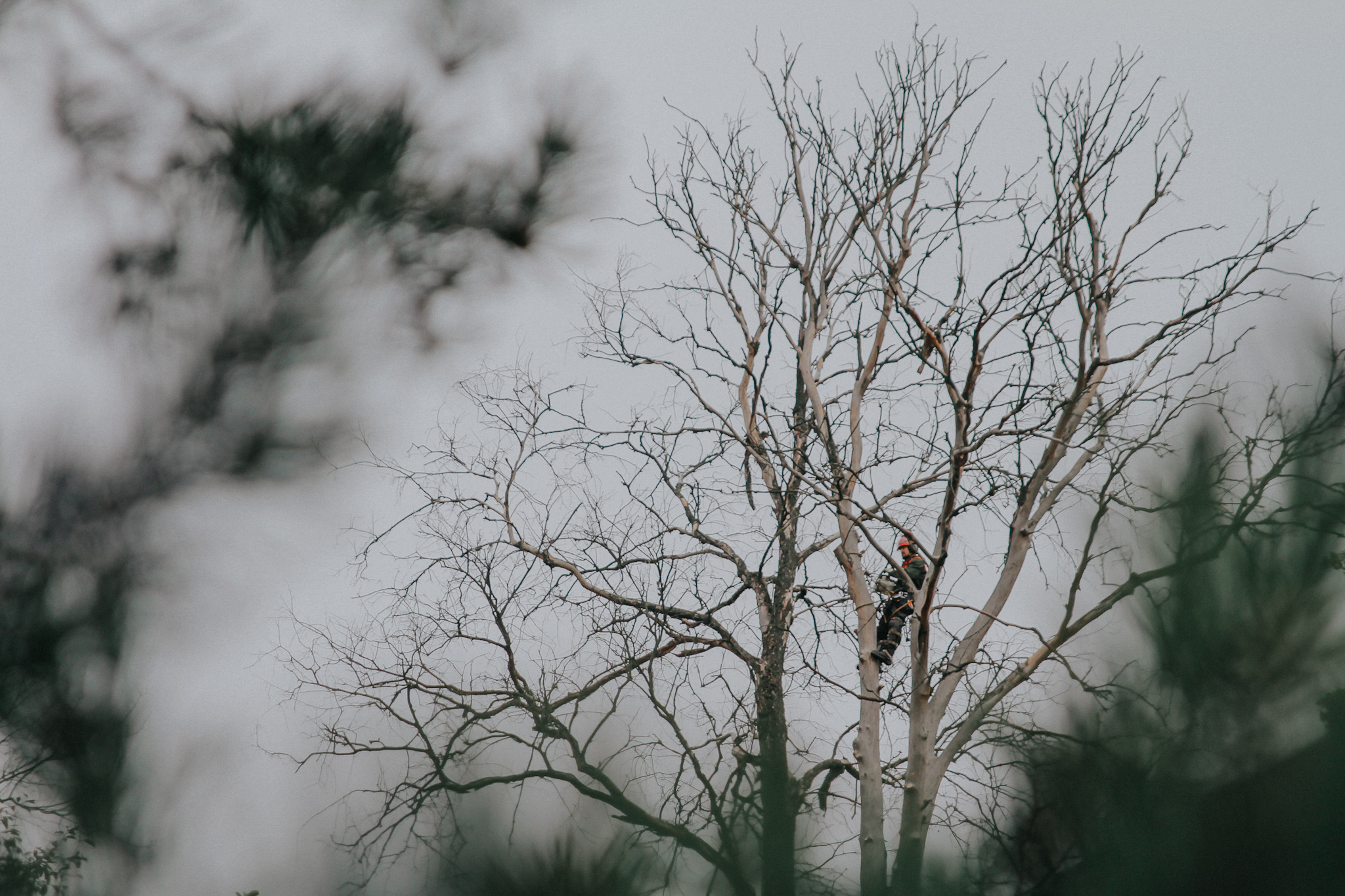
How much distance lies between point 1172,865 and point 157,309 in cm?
137

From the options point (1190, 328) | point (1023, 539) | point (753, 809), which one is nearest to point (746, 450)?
point (1023, 539)

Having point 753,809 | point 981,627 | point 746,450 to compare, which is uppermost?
point 746,450

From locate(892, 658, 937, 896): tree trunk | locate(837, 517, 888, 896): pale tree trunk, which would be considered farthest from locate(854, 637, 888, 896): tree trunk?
locate(892, 658, 937, 896): tree trunk

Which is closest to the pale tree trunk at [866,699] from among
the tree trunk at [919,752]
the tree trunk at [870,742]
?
the tree trunk at [870,742]

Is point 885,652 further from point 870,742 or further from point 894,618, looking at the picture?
point 870,742

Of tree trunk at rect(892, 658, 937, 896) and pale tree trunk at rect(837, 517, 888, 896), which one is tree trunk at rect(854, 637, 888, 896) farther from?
tree trunk at rect(892, 658, 937, 896)

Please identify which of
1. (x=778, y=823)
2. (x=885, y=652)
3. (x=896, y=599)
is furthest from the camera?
(x=885, y=652)

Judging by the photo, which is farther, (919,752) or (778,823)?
(919,752)

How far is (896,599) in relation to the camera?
655 cm

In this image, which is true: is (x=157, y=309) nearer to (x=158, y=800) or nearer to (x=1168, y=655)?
(x=158, y=800)

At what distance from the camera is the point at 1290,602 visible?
1054 millimetres

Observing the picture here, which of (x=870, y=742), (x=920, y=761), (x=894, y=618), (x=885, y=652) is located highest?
(x=894, y=618)

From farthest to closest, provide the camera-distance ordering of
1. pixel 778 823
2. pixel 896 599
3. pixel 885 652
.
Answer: pixel 885 652, pixel 896 599, pixel 778 823

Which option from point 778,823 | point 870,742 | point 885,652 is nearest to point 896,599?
point 885,652
